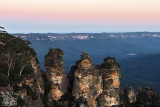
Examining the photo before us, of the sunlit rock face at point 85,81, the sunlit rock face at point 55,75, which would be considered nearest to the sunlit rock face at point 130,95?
the sunlit rock face at point 85,81

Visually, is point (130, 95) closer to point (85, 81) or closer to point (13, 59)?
point (85, 81)

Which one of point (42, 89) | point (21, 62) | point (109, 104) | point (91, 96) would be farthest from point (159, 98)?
point (21, 62)

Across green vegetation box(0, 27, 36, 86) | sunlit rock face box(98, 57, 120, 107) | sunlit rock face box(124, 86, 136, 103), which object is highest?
green vegetation box(0, 27, 36, 86)

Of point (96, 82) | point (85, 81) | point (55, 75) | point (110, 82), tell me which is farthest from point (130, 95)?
point (55, 75)

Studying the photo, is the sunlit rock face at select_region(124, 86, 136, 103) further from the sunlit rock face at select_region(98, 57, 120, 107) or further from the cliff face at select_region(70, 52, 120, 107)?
the sunlit rock face at select_region(98, 57, 120, 107)

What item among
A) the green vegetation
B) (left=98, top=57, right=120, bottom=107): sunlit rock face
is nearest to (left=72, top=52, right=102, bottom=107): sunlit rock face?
(left=98, top=57, right=120, bottom=107): sunlit rock face

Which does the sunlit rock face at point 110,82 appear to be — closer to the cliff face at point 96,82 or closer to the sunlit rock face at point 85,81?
the cliff face at point 96,82

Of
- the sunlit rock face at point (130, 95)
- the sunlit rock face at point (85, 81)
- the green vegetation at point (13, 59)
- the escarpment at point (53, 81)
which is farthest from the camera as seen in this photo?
the sunlit rock face at point (130, 95)

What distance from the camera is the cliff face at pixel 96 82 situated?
37031 mm

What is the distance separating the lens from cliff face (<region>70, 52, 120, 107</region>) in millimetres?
37031

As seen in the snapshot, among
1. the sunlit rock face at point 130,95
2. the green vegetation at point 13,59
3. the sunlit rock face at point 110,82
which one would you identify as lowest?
the sunlit rock face at point 130,95

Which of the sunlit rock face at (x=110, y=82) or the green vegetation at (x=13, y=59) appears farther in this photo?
the sunlit rock face at (x=110, y=82)

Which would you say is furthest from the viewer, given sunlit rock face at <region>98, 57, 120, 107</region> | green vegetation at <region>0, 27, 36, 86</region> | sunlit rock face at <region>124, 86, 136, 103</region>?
sunlit rock face at <region>124, 86, 136, 103</region>

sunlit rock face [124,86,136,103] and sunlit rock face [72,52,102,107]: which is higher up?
sunlit rock face [72,52,102,107]
